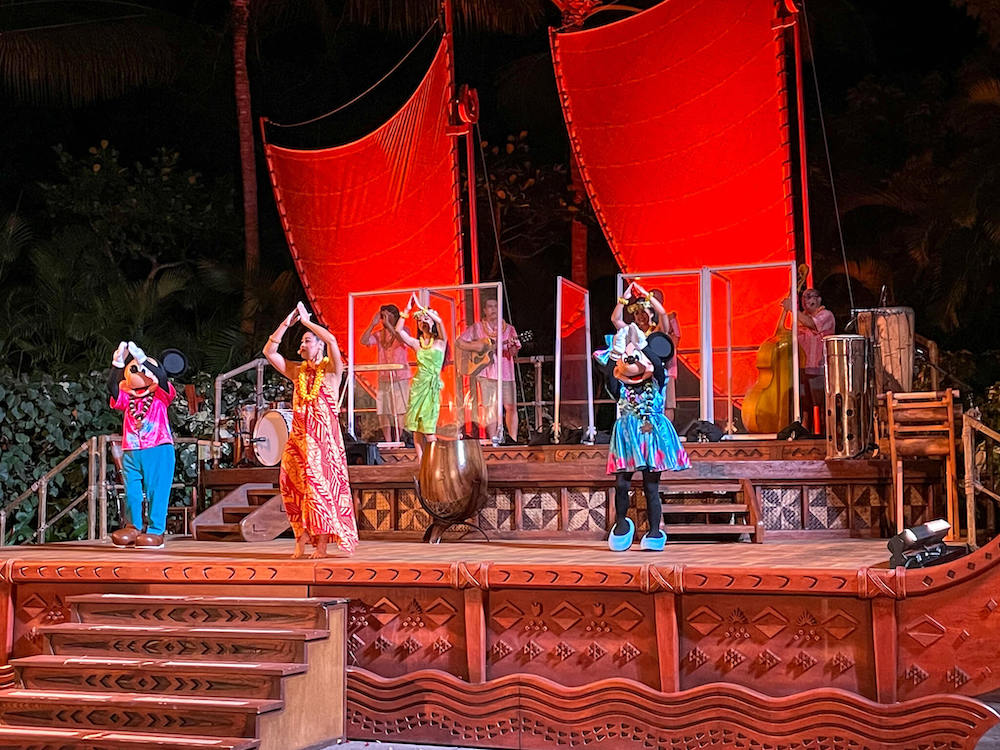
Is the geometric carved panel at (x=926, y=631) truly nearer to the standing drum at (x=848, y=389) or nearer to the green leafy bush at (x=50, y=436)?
the standing drum at (x=848, y=389)

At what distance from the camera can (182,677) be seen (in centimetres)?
632

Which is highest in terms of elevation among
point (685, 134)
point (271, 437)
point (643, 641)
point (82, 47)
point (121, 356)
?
point (82, 47)

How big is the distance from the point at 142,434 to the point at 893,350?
5.66 meters

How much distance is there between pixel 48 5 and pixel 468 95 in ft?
23.1

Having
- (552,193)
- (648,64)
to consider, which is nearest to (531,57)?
(552,193)

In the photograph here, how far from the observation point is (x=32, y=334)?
48.6 feet

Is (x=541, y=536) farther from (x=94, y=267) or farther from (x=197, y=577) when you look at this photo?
(x=94, y=267)

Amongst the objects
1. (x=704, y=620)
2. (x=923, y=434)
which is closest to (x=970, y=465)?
(x=923, y=434)

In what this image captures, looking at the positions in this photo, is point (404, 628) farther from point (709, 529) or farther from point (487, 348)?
point (487, 348)

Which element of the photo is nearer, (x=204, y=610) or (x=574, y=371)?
(x=204, y=610)

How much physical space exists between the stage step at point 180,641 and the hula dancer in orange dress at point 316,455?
108 centimetres

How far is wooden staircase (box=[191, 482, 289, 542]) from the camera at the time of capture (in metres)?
9.80

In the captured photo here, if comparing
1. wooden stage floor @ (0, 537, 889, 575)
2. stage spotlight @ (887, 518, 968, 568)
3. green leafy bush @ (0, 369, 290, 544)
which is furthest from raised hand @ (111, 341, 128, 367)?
stage spotlight @ (887, 518, 968, 568)

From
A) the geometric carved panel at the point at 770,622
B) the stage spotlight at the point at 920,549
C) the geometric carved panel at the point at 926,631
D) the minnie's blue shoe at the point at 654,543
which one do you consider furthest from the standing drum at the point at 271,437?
the geometric carved panel at the point at 926,631
